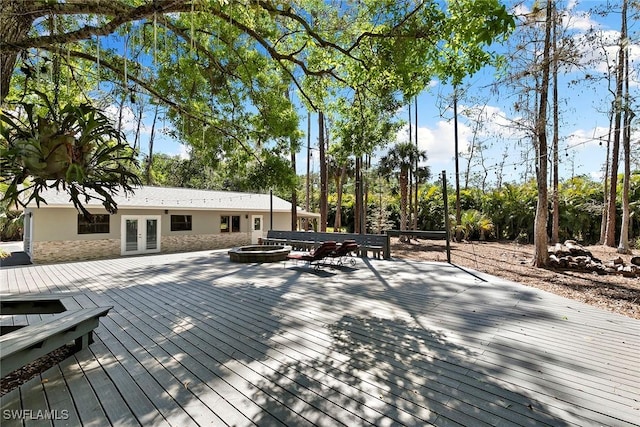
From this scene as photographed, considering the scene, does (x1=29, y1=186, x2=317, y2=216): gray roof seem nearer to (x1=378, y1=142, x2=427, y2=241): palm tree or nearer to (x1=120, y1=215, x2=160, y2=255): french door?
(x1=120, y1=215, x2=160, y2=255): french door

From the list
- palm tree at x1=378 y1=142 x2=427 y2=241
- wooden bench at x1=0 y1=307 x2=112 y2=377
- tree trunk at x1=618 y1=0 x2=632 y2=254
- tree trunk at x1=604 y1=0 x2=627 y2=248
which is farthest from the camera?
palm tree at x1=378 y1=142 x2=427 y2=241

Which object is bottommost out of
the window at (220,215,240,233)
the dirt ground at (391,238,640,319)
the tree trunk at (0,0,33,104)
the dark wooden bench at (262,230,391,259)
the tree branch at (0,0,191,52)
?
the dirt ground at (391,238,640,319)

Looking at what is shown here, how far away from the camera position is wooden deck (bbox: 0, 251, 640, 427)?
252 centimetres

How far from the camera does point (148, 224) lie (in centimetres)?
1488

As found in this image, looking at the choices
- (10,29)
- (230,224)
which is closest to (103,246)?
(230,224)

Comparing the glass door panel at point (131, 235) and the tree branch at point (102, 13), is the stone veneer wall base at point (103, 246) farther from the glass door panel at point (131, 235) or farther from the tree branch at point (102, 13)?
the tree branch at point (102, 13)

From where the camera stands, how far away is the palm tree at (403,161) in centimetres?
1892

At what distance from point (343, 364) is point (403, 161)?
1714 cm

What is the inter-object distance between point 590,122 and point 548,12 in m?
3.61

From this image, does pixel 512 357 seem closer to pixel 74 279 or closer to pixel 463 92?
pixel 463 92

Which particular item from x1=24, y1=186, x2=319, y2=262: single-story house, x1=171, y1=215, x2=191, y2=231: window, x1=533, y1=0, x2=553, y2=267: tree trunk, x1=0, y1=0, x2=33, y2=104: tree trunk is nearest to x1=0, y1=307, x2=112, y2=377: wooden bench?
x1=0, y1=0, x2=33, y2=104: tree trunk

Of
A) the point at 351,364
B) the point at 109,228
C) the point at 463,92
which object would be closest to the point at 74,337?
the point at 351,364

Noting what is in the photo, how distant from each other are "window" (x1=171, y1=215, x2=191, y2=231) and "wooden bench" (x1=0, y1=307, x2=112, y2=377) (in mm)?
12713

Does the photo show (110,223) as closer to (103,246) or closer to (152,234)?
(103,246)
